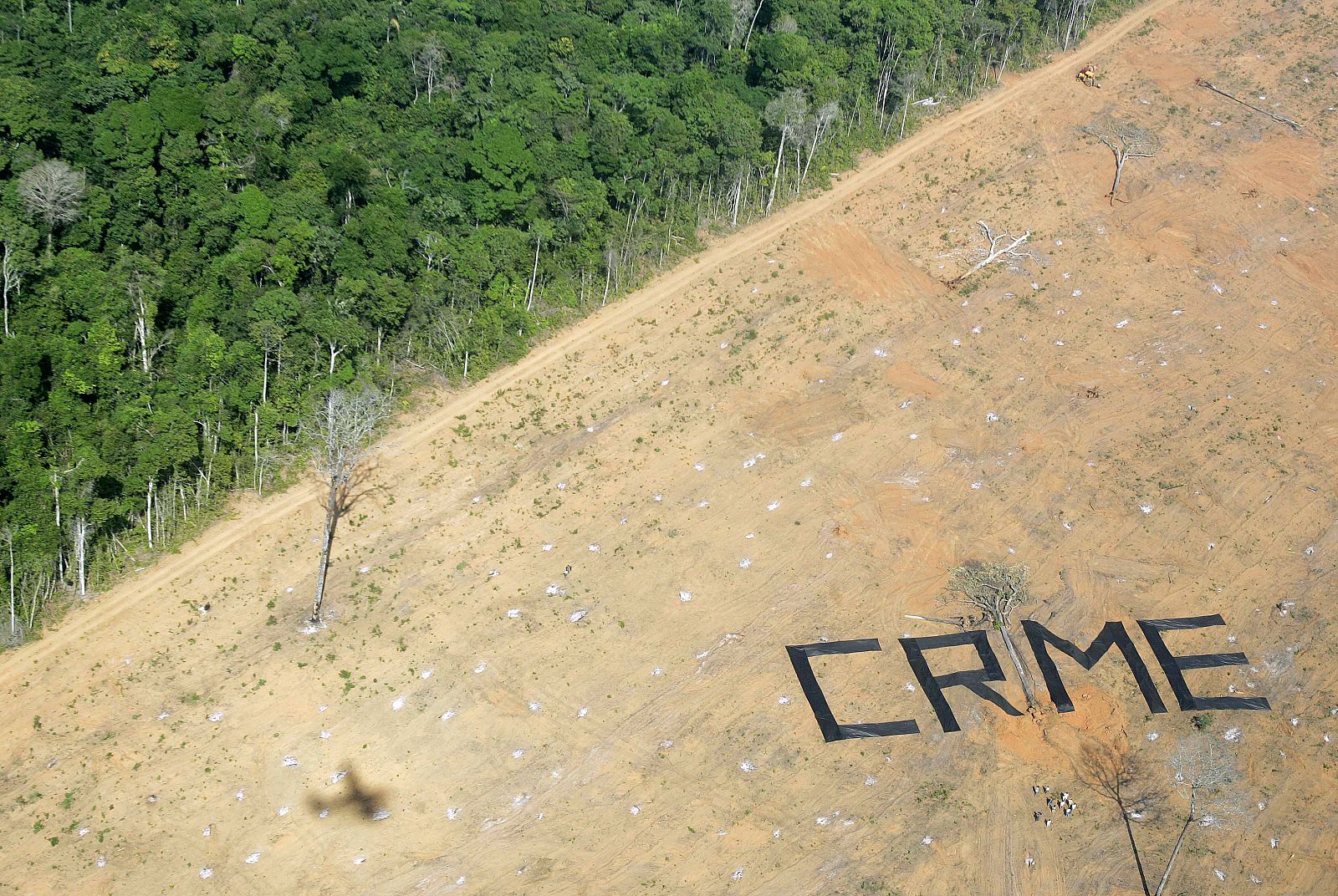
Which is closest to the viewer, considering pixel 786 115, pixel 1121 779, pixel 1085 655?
pixel 1121 779

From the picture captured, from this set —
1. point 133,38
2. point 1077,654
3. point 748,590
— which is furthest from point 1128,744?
point 133,38

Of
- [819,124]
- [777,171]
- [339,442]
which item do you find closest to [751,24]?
[819,124]

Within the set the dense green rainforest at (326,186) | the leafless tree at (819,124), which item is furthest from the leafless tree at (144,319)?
the leafless tree at (819,124)

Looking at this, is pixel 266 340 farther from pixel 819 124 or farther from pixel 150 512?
pixel 819 124

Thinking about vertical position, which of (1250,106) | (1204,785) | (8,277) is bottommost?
(1204,785)

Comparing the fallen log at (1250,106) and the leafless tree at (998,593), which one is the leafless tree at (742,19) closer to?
the fallen log at (1250,106)

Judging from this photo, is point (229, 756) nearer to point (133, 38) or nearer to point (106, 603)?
point (106, 603)

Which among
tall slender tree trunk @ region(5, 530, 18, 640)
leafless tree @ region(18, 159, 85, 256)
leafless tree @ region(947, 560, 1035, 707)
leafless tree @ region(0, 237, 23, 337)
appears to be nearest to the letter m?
leafless tree @ region(947, 560, 1035, 707)
